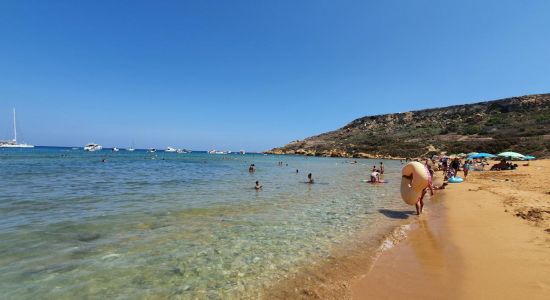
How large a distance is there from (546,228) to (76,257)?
10.8 meters

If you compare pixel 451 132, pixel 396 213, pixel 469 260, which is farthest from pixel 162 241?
pixel 451 132

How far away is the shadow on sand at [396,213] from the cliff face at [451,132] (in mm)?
44018

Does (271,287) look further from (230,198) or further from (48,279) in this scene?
(230,198)

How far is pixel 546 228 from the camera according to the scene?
7.59 m

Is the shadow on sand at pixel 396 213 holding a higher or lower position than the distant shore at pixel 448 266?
lower

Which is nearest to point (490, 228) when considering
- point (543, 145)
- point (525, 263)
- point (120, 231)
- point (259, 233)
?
point (525, 263)

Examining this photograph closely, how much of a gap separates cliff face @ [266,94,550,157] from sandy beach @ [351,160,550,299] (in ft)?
147

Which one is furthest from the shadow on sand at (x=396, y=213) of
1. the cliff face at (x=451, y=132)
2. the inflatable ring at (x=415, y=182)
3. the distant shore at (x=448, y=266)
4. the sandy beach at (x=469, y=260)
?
the cliff face at (x=451, y=132)

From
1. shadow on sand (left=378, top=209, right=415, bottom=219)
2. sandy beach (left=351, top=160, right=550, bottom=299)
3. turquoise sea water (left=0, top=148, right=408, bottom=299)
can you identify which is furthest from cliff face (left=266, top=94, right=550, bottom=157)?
turquoise sea water (left=0, top=148, right=408, bottom=299)

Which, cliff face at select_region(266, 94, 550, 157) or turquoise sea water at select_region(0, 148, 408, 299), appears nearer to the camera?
turquoise sea water at select_region(0, 148, 408, 299)

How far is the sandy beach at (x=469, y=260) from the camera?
4711mm

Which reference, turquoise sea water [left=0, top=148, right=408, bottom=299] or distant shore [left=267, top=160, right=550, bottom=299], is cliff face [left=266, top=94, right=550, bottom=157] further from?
turquoise sea water [left=0, top=148, right=408, bottom=299]

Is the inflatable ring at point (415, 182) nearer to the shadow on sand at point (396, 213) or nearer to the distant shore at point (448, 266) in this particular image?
the shadow on sand at point (396, 213)

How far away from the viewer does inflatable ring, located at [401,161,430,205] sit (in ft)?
35.1
